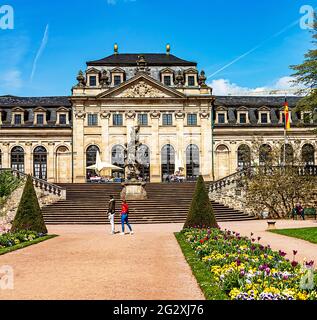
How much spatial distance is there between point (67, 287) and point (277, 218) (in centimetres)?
3098

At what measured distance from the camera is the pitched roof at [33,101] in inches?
2454

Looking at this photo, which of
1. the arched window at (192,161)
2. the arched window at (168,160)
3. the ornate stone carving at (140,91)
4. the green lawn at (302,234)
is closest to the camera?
the green lawn at (302,234)

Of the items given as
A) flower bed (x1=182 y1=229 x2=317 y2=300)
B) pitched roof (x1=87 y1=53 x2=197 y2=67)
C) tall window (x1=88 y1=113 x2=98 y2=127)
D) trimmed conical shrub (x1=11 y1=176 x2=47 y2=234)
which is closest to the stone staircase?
trimmed conical shrub (x1=11 y1=176 x2=47 y2=234)

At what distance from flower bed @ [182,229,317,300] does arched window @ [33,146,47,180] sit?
1779 inches

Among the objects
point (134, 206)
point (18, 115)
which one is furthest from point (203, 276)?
point (18, 115)

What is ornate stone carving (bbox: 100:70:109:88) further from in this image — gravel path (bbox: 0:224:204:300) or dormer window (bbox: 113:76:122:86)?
gravel path (bbox: 0:224:204:300)

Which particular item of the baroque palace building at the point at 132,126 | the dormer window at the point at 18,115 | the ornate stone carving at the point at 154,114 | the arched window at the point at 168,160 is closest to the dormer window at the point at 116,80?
the baroque palace building at the point at 132,126

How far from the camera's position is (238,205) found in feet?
136

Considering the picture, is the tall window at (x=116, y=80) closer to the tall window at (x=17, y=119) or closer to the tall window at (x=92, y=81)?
the tall window at (x=92, y=81)

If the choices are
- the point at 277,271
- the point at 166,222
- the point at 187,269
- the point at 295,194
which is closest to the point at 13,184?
the point at 166,222

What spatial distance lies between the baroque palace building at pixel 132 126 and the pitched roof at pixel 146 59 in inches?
4.8

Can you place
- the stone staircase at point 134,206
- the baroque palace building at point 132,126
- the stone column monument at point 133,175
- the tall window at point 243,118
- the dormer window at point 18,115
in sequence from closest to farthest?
the stone staircase at point 134,206 < the stone column monument at point 133,175 < the baroque palace building at point 132,126 < the dormer window at point 18,115 < the tall window at point 243,118

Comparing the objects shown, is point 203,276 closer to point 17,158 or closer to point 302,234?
point 302,234

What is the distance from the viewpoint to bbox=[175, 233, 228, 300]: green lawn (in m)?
9.97
